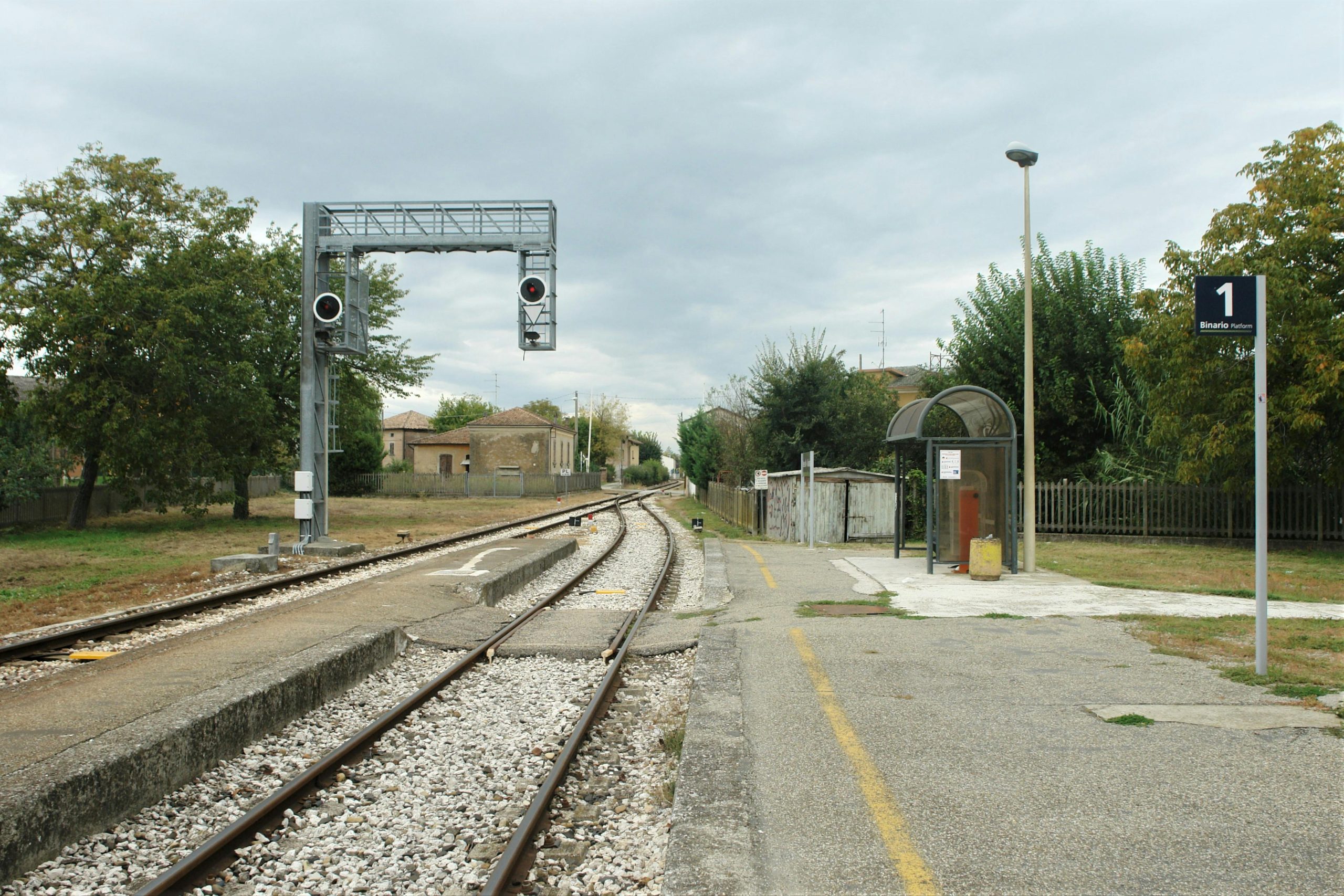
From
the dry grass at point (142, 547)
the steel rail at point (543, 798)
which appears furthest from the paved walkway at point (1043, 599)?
the dry grass at point (142, 547)

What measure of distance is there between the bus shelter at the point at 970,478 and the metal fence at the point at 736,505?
12817 mm

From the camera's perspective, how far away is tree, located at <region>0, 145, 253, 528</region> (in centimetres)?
2389

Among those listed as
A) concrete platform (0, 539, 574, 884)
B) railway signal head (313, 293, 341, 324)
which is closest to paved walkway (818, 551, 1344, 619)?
concrete platform (0, 539, 574, 884)

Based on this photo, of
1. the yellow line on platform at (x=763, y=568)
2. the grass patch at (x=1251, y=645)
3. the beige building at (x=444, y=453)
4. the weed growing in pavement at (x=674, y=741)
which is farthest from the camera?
the beige building at (x=444, y=453)

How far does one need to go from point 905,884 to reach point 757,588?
9.75 meters

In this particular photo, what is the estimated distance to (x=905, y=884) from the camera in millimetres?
3506

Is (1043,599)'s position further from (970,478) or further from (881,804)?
(881,804)

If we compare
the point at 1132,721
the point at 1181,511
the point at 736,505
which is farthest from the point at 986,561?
the point at 736,505

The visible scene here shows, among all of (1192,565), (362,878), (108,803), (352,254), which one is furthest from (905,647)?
(352,254)

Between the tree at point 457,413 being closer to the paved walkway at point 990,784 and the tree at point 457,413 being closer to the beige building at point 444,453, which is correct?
the beige building at point 444,453

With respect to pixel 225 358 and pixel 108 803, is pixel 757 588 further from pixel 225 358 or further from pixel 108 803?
pixel 225 358

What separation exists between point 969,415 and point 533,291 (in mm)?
8783

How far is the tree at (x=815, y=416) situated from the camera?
31.0 metres

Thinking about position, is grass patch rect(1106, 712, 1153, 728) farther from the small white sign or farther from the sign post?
the small white sign
